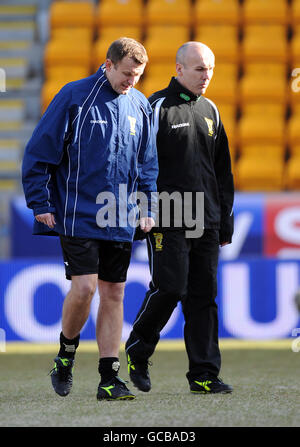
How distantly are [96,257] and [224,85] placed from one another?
668 cm

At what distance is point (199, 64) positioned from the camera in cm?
418

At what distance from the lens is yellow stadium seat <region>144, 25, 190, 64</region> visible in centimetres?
1045

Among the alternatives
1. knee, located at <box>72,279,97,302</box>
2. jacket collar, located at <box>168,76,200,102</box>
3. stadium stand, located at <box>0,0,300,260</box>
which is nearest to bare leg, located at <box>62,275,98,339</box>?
knee, located at <box>72,279,97,302</box>

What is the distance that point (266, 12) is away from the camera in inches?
421

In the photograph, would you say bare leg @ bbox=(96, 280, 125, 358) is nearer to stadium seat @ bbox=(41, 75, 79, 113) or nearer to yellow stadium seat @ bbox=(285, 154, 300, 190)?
yellow stadium seat @ bbox=(285, 154, 300, 190)

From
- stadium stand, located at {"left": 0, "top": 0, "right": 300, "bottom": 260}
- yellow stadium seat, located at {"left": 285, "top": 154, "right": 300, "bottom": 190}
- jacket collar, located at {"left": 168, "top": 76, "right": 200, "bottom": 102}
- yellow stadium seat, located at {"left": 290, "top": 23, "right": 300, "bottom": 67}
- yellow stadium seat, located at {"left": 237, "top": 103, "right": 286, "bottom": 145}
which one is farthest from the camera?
yellow stadium seat, located at {"left": 290, "top": 23, "right": 300, "bottom": 67}

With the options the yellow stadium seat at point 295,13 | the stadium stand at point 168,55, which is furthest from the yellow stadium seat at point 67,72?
the yellow stadium seat at point 295,13

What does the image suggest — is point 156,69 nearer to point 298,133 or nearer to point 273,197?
point 298,133

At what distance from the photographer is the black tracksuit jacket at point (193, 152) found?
13.7 feet

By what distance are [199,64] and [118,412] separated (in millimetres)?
1697

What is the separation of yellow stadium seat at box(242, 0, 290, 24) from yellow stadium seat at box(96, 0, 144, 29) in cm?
130

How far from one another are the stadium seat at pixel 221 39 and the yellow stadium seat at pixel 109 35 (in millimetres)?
734

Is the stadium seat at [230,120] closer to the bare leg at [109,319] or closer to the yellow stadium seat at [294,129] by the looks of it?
the yellow stadium seat at [294,129]

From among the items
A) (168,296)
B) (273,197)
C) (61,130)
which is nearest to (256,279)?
(273,197)
